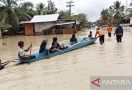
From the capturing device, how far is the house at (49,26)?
44156mm

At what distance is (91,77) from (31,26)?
3723 centimetres

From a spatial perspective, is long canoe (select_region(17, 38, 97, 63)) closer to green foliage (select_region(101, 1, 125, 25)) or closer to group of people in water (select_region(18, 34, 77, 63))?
group of people in water (select_region(18, 34, 77, 63))

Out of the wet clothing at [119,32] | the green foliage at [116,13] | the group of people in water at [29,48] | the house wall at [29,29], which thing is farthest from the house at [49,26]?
the green foliage at [116,13]

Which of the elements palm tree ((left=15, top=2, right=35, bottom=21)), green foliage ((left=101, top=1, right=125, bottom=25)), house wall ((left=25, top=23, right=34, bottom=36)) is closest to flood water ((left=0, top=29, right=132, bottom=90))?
house wall ((left=25, top=23, right=34, bottom=36))

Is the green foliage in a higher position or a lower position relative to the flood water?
higher

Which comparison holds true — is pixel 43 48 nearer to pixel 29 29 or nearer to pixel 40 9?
pixel 29 29

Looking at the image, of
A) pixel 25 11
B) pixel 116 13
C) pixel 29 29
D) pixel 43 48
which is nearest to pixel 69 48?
pixel 43 48

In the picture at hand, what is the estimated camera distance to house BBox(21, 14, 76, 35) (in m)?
44.2

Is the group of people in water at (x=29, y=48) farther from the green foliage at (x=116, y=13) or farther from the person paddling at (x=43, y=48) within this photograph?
the green foliage at (x=116, y=13)

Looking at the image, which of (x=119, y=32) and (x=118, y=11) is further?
(x=118, y=11)

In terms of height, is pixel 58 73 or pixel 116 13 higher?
pixel 116 13

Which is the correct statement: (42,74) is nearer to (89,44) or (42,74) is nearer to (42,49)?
(42,49)

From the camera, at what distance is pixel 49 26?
45.1 metres

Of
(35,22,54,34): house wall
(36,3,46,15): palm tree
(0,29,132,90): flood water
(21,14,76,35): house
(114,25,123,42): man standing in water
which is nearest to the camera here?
(0,29,132,90): flood water
